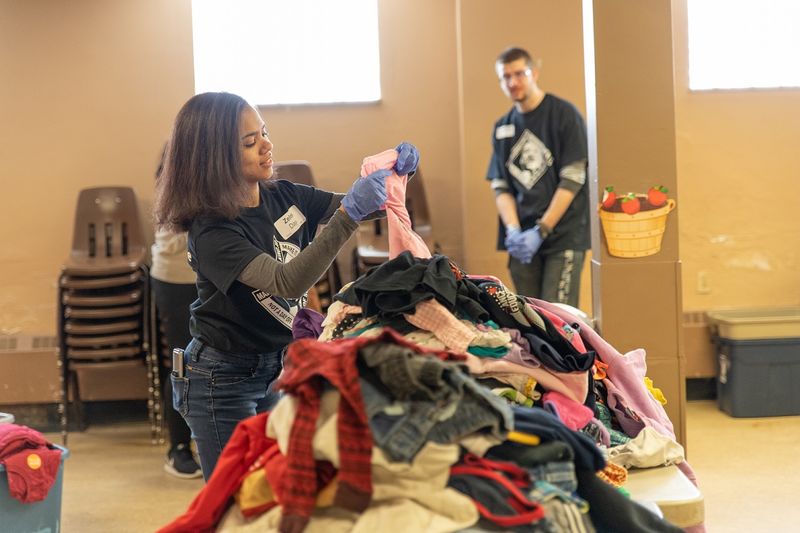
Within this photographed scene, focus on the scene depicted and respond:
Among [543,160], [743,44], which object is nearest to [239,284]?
[543,160]

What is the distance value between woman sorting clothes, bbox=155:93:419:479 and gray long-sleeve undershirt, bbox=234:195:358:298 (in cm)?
2

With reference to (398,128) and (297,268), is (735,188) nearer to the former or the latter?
(398,128)

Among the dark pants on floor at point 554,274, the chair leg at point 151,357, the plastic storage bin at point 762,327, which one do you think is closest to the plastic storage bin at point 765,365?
the plastic storage bin at point 762,327

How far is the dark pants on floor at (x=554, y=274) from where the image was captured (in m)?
4.71

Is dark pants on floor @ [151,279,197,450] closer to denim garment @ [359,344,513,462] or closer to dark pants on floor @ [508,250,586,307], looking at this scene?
dark pants on floor @ [508,250,586,307]

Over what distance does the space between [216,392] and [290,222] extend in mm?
477

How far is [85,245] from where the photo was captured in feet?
18.3

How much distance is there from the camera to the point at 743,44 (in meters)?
5.93

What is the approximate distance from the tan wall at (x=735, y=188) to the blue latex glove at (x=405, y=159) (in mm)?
3483

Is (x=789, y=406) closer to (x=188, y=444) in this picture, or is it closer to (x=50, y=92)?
(x=188, y=444)

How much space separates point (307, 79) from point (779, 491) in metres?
3.38

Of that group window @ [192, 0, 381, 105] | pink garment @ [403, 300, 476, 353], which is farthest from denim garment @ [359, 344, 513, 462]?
window @ [192, 0, 381, 105]

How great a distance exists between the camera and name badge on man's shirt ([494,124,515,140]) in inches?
194

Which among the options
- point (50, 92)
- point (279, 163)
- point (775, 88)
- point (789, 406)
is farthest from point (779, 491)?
point (50, 92)
